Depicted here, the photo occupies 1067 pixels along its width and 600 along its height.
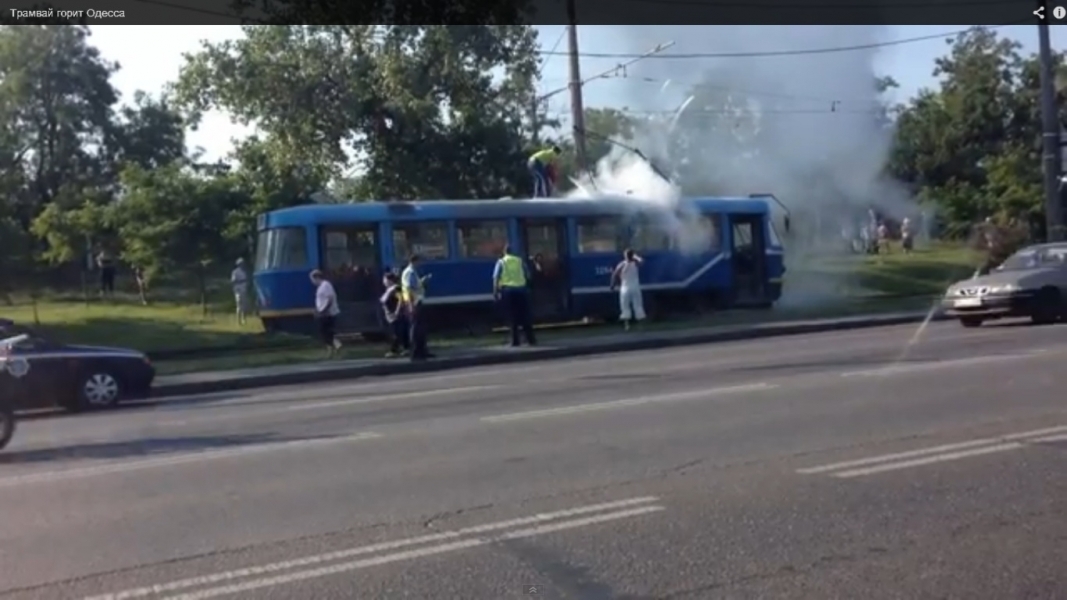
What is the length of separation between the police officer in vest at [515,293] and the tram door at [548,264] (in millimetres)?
5635

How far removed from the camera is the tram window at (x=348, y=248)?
30469 millimetres

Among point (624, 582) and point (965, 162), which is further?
point (965, 162)

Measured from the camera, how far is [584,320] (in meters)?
34.1

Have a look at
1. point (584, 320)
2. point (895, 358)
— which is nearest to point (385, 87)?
point (584, 320)

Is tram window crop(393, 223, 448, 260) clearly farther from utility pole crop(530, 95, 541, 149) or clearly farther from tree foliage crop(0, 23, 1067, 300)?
utility pole crop(530, 95, 541, 149)

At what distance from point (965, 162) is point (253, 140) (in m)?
32.0

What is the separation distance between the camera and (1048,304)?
25594 mm

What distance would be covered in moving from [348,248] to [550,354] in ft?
22.8

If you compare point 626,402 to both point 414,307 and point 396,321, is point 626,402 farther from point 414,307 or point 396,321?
point 396,321

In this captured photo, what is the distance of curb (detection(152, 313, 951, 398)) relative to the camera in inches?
891

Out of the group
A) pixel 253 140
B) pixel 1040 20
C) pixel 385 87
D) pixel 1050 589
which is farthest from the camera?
pixel 253 140

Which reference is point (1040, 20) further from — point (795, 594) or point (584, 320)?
point (795, 594)

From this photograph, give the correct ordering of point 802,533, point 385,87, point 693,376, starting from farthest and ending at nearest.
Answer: point 385,87, point 693,376, point 802,533

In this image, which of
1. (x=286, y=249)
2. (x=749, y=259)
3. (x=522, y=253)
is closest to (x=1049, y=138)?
(x=749, y=259)
